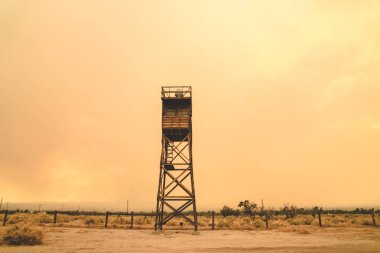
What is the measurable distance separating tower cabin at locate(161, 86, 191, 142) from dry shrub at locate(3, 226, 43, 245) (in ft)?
35.4

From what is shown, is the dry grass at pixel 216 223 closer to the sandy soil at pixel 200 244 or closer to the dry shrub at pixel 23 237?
the sandy soil at pixel 200 244

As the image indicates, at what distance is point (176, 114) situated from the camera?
71.0 ft

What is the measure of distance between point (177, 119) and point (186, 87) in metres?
2.71

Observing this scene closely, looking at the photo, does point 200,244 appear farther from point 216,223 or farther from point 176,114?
point 216,223

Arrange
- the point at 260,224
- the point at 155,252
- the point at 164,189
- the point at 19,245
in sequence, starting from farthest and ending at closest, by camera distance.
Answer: the point at 260,224, the point at 164,189, the point at 19,245, the point at 155,252

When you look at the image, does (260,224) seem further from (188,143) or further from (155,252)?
(155,252)

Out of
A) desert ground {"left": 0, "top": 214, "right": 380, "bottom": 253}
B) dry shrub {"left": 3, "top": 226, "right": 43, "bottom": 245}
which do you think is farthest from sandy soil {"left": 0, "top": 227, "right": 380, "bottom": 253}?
dry shrub {"left": 3, "top": 226, "right": 43, "bottom": 245}

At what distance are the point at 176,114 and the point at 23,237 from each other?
12433 mm

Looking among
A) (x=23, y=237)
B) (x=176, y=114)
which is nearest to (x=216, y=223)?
(x=176, y=114)

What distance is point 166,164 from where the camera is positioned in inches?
808

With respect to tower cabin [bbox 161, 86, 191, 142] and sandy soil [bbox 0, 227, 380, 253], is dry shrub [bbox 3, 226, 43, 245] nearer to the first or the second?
sandy soil [bbox 0, 227, 380, 253]

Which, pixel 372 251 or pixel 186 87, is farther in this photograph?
pixel 186 87

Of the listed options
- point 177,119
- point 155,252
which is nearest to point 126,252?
point 155,252

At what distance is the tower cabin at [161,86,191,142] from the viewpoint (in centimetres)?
2115
